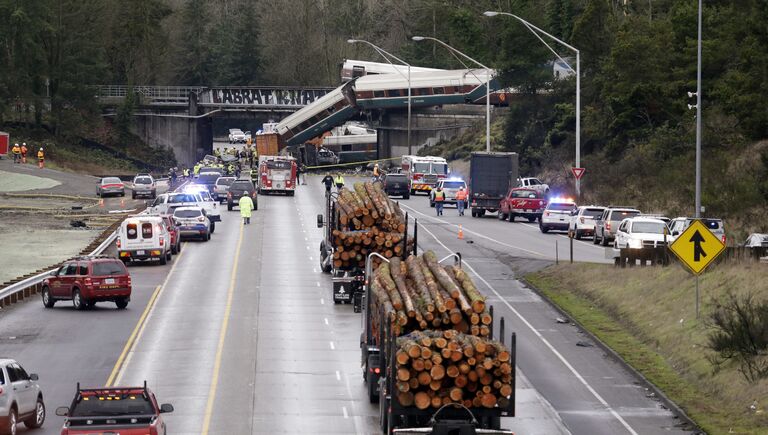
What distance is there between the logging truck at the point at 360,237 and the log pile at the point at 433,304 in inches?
478

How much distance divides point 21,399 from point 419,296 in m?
7.54

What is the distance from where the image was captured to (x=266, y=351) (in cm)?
3566

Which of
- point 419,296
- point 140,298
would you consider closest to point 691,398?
point 419,296

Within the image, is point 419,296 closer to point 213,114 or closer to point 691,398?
point 691,398

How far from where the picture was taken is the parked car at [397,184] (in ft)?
287

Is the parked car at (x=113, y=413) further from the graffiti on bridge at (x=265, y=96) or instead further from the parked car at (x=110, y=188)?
the graffiti on bridge at (x=265, y=96)

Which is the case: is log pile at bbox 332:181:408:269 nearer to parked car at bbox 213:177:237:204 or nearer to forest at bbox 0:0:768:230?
forest at bbox 0:0:768:230

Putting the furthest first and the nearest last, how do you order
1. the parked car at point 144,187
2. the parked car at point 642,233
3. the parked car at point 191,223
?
the parked car at point 144,187 < the parked car at point 191,223 < the parked car at point 642,233

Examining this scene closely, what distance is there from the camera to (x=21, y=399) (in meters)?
25.3

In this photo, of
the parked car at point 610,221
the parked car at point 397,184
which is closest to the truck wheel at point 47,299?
the parked car at point 610,221

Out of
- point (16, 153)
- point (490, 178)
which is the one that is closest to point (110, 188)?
point (16, 153)

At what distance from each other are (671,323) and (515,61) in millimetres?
66796

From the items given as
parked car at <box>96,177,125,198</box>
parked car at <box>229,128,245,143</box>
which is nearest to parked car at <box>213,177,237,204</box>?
parked car at <box>96,177,125,198</box>

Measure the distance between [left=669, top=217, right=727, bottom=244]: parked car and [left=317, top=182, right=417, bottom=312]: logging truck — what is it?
38.8 ft
